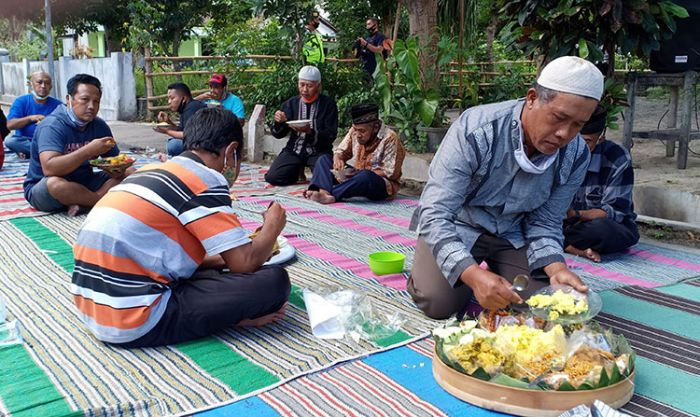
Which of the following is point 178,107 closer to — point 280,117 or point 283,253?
point 280,117

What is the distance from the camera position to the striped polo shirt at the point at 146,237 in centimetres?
241

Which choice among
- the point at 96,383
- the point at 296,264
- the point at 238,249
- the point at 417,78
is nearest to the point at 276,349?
the point at 238,249

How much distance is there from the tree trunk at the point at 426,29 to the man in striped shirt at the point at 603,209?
12.1ft

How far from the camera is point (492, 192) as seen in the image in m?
2.85

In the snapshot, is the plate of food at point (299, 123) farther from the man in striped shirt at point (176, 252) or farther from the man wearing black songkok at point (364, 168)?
the man in striped shirt at point (176, 252)

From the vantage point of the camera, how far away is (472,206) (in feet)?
9.78

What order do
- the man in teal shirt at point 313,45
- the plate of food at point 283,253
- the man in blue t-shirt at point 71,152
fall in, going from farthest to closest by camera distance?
the man in teal shirt at point 313,45 → the man in blue t-shirt at point 71,152 → the plate of food at point 283,253

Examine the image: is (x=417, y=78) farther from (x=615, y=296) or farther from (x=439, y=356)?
(x=439, y=356)

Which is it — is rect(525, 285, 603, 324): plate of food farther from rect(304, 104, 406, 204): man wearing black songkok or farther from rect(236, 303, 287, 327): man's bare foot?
rect(304, 104, 406, 204): man wearing black songkok

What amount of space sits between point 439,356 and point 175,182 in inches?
46.1

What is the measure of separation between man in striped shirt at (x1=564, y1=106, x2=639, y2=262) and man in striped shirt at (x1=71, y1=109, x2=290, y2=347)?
2.21 metres

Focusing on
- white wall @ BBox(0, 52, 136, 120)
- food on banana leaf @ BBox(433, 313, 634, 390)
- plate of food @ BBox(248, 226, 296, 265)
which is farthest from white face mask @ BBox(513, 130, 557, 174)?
white wall @ BBox(0, 52, 136, 120)

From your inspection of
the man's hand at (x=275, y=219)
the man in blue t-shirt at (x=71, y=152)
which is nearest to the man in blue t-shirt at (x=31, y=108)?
the man in blue t-shirt at (x=71, y=152)

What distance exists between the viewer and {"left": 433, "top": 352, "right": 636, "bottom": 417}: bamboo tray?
2.10m
